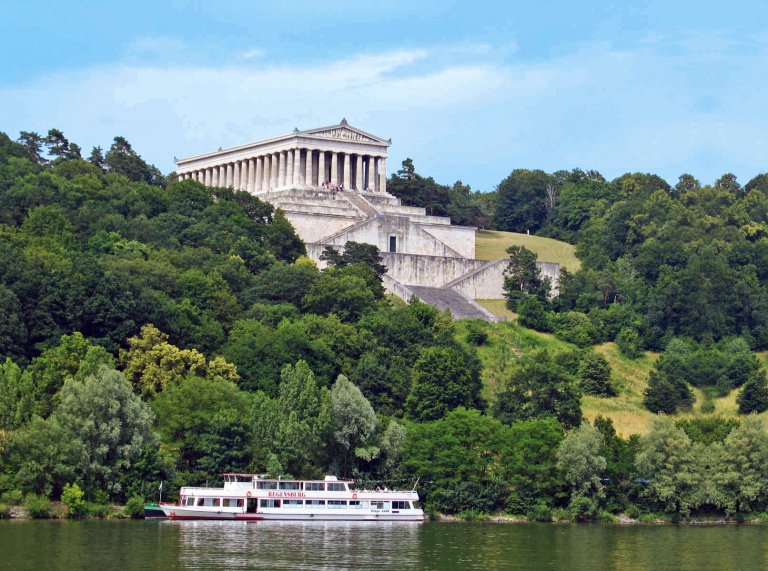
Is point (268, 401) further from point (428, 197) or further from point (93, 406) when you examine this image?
point (428, 197)

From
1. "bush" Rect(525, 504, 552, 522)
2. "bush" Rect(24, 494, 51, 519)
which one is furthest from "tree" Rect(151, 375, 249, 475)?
"bush" Rect(525, 504, 552, 522)

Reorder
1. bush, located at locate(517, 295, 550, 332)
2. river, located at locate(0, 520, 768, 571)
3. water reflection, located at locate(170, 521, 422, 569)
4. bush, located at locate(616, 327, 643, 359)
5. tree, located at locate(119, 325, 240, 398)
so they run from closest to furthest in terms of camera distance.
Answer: river, located at locate(0, 520, 768, 571), water reflection, located at locate(170, 521, 422, 569), tree, located at locate(119, 325, 240, 398), bush, located at locate(616, 327, 643, 359), bush, located at locate(517, 295, 550, 332)

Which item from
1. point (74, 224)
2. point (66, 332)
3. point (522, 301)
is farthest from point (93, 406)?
point (522, 301)

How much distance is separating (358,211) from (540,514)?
159ft

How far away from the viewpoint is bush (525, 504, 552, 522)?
74.1 meters

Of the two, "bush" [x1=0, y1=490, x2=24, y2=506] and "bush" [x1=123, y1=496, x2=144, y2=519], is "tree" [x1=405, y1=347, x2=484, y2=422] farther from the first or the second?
"bush" [x1=0, y1=490, x2=24, y2=506]

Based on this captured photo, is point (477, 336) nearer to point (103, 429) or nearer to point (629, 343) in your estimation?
point (629, 343)

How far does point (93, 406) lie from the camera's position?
7025cm

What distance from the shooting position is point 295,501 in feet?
238

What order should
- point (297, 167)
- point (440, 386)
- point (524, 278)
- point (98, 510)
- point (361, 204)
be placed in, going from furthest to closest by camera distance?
1. point (297, 167)
2. point (361, 204)
3. point (524, 278)
4. point (440, 386)
5. point (98, 510)

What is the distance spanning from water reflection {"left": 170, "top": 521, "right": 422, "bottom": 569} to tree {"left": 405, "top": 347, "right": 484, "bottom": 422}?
1132 cm

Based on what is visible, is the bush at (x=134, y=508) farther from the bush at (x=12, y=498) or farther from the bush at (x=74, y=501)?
the bush at (x=12, y=498)

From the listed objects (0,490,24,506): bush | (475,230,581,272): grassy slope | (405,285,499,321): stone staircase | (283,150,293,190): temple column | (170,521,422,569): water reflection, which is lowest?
(170,521,422,569): water reflection

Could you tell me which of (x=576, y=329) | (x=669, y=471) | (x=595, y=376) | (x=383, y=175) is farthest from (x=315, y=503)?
(x=383, y=175)
